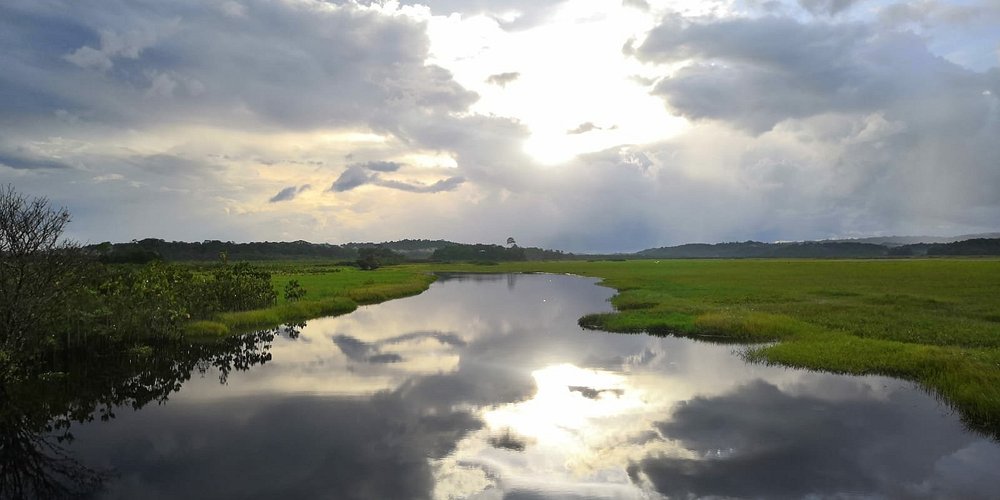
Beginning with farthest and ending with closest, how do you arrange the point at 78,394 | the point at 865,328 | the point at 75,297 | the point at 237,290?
the point at 237,290, the point at 865,328, the point at 75,297, the point at 78,394

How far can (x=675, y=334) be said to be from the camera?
33.6 m

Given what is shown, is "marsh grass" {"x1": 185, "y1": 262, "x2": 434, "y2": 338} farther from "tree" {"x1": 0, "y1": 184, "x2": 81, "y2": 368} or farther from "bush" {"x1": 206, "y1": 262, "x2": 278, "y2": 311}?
"tree" {"x1": 0, "y1": 184, "x2": 81, "y2": 368}

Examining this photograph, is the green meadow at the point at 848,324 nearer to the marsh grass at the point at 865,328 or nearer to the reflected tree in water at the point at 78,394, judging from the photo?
the marsh grass at the point at 865,328

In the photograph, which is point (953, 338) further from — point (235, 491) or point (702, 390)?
point (235, 491)

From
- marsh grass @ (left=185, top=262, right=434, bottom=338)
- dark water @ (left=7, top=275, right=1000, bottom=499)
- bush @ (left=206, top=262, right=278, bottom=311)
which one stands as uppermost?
bush @ (left=206, top=262, right=278, bottom=311)

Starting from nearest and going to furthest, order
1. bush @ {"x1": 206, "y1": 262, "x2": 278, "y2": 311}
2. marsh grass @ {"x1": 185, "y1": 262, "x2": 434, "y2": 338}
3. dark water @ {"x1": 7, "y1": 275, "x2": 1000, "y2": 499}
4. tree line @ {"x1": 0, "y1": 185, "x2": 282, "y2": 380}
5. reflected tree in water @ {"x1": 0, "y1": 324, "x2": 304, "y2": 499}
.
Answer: dark water @ {"x1": 7, "y1": 275, "x2": 1000, "y2": 499} → reflected tree in water @ {"x1": 0, "y1": 324, "x2": 304, "y2": 499} → tree line @ {"x1": 0, "y1": 185, "x2": 282, "y2": 380} → marsh grass @ {"x1": 185, "y1": 262, "x2": 434, "y2": 338} → bush @ {"x1": 206, "y1": 262, "x2": 278, "y2": 311}

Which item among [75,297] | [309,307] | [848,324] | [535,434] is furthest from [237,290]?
[848,324]

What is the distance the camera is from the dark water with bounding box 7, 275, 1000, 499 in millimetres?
12891

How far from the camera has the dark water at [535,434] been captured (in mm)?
12891

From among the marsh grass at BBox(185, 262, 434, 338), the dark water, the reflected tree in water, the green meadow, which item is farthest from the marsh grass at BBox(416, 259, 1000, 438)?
the reflected tree in water

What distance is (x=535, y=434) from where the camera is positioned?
54.0 feet

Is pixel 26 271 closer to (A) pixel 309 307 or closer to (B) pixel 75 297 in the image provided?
(B) pixel 75 297

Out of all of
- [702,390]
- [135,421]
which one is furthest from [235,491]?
[702,390]

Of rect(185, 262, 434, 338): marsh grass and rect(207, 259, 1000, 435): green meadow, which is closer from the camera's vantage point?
rect(207, 259, 1000, 435): green meadow
